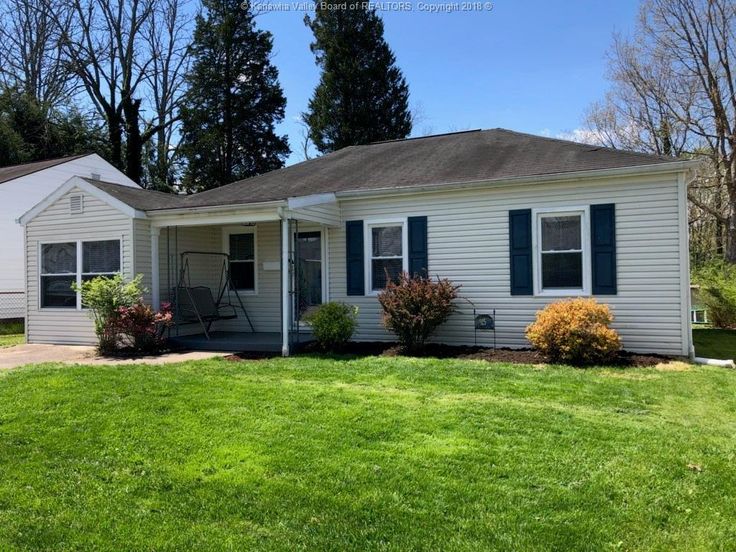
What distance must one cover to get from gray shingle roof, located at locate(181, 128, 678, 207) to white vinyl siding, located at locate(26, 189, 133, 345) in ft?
4.98

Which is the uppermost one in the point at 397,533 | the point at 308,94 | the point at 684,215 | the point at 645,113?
the point at 308,94

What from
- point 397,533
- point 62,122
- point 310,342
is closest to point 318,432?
point 397,533

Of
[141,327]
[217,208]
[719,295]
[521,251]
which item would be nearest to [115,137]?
[217,208]

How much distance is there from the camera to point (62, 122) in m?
27.0

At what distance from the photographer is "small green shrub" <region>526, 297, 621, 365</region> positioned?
804 centimetres

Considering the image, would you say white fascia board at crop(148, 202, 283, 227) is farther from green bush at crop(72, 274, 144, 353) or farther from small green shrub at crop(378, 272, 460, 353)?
small green shrub at crop(378, 272, 460, 353)

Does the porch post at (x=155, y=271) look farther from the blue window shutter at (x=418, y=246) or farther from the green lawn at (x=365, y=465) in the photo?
the blue window shutter at (x=418, y=246)

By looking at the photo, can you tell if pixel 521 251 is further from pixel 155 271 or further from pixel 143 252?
pixel 143 252

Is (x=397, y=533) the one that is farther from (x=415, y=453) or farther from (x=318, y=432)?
(x=318, y=432)

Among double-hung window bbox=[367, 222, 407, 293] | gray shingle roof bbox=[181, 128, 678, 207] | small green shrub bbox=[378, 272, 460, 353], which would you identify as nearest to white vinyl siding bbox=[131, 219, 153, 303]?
gray shingle roof bbox=[181, 128, 678, 207]

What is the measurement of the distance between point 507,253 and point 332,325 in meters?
3.12

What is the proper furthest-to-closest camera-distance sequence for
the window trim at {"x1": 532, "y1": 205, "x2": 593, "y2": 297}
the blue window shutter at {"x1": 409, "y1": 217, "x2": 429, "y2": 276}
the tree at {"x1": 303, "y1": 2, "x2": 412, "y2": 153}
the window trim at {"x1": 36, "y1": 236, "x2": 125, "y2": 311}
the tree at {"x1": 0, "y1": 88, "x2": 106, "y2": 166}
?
the tree at {"x1": 303, "y1": 2, "x2": 412, "y2": 153} → the tree at {"x1": 0, "y1": 88, "x2": 106, "y2": 166} → the window trim at {"x1": 36, "y1": 236, "x2": 125, "y2": 311} → the blue window shutter at {"x1": 409, "y1": 217, "x2": 429, "y2": 276} → the window trim at {"x1": 532, "y1": 205, "x2": 593, "y2": 297}

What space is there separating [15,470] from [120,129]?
1104 inches

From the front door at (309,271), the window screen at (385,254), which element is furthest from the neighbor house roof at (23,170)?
the window screen at (385,254)
